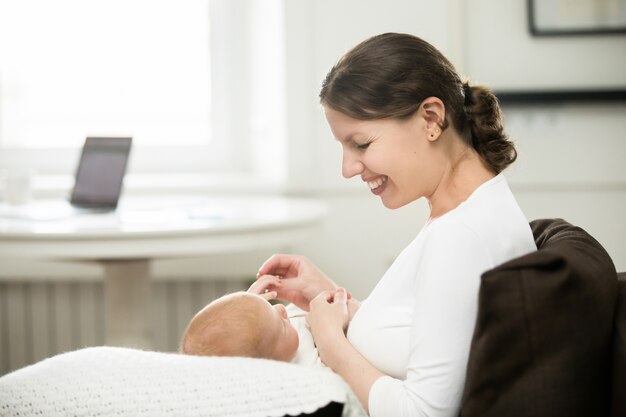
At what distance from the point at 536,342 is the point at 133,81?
2.60 meters

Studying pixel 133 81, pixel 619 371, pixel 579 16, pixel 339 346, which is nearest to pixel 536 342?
pixel 619 371

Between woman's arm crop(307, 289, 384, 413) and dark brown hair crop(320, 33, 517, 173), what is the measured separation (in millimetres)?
309

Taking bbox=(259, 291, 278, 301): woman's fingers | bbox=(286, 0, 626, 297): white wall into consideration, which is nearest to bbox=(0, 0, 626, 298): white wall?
bbox=(286, 0, 626, 297): white wall

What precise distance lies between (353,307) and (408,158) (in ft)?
0.96

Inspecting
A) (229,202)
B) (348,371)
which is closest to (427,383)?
(348,371)

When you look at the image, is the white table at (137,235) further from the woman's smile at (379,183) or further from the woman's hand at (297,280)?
the woman's smile at (379,183)

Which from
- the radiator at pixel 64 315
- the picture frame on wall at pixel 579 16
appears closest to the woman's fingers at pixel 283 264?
the radiator at pixel 64 315

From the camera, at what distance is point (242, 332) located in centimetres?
118

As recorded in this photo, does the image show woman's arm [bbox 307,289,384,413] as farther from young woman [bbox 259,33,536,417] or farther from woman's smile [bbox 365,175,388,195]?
woman's smile [bbox 365,175,388,195]

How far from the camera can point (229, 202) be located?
2551 millimetres

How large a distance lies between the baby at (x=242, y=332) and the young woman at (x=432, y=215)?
0.20 feet

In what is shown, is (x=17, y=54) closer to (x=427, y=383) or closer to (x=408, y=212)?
(x=408, y=212)

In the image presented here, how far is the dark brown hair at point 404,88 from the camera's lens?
1.20 meters

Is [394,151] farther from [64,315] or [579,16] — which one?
[64,315]
